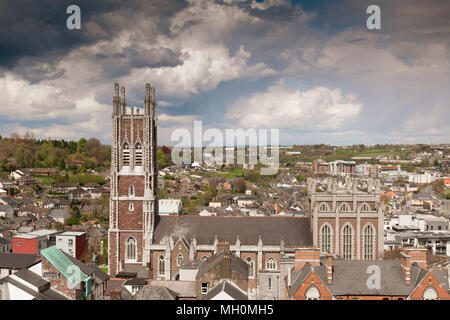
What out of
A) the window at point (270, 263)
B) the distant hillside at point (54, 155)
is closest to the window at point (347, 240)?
the window at point (270, 263)

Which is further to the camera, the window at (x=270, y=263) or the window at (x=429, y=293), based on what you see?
the window at (x=270, y=263)

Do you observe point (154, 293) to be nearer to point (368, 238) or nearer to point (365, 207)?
point (368, 238)

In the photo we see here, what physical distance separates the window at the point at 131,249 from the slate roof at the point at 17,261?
13886 mm

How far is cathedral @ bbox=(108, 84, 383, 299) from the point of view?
123 feet

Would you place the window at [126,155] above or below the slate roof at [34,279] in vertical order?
above

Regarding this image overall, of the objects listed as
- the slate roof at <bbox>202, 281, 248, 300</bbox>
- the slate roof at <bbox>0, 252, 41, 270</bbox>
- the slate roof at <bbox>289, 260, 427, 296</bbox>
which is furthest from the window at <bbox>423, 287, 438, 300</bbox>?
the slate roof at <bbox>0, 252, 41, 270</bbox>

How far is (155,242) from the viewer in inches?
1551

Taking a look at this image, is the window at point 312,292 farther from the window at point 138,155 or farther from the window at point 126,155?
the window at point 126,155

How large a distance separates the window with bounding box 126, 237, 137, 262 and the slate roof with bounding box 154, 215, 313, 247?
2481mm

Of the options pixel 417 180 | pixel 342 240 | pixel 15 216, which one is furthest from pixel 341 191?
pixel 417 180

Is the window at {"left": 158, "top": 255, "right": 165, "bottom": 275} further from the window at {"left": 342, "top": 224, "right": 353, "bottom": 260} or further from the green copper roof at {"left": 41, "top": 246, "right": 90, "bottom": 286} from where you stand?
the window at {"left": 342, "top": 224, "right": 353, "bottom": 260}

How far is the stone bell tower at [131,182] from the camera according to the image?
40.0 m

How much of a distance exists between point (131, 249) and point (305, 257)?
20235 millimetres

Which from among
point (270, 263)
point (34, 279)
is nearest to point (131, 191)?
point (270, 263)
